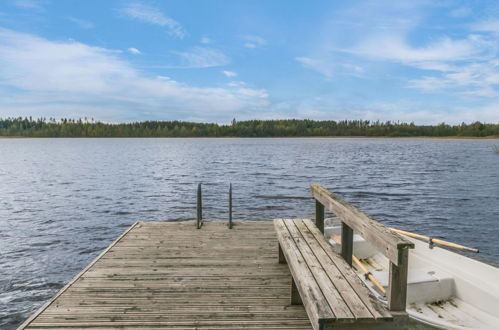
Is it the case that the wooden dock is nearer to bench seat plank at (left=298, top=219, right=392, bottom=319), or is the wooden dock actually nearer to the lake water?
bench seat plank at (left=298, top=219, right=392, bottom=319)

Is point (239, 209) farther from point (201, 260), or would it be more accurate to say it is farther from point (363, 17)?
point (363, 17)

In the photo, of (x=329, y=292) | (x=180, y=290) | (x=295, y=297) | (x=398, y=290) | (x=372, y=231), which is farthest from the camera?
(x=180, y=290)

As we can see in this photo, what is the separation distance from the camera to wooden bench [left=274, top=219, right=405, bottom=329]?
9.75ft

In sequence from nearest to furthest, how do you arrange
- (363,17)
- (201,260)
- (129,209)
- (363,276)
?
(201,260) → (363,276) → (129,209) → (363,17)

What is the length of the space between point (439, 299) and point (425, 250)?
5.21 feet

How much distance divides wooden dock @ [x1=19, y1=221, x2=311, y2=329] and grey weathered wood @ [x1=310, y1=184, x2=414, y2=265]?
131 centimetres

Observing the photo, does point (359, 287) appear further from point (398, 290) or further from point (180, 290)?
point (180, 290)

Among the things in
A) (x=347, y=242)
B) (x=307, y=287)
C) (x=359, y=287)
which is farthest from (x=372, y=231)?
(x=347, y=242)

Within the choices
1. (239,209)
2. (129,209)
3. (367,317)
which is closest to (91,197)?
(129,209)

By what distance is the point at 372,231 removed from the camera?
369cm

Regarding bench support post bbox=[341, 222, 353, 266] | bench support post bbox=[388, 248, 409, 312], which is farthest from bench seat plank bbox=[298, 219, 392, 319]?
bench support post bbox=[341, 222, 353, 266]

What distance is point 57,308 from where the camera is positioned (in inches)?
187

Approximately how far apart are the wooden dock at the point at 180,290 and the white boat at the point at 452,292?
2.15 metres

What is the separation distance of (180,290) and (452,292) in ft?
15.4
